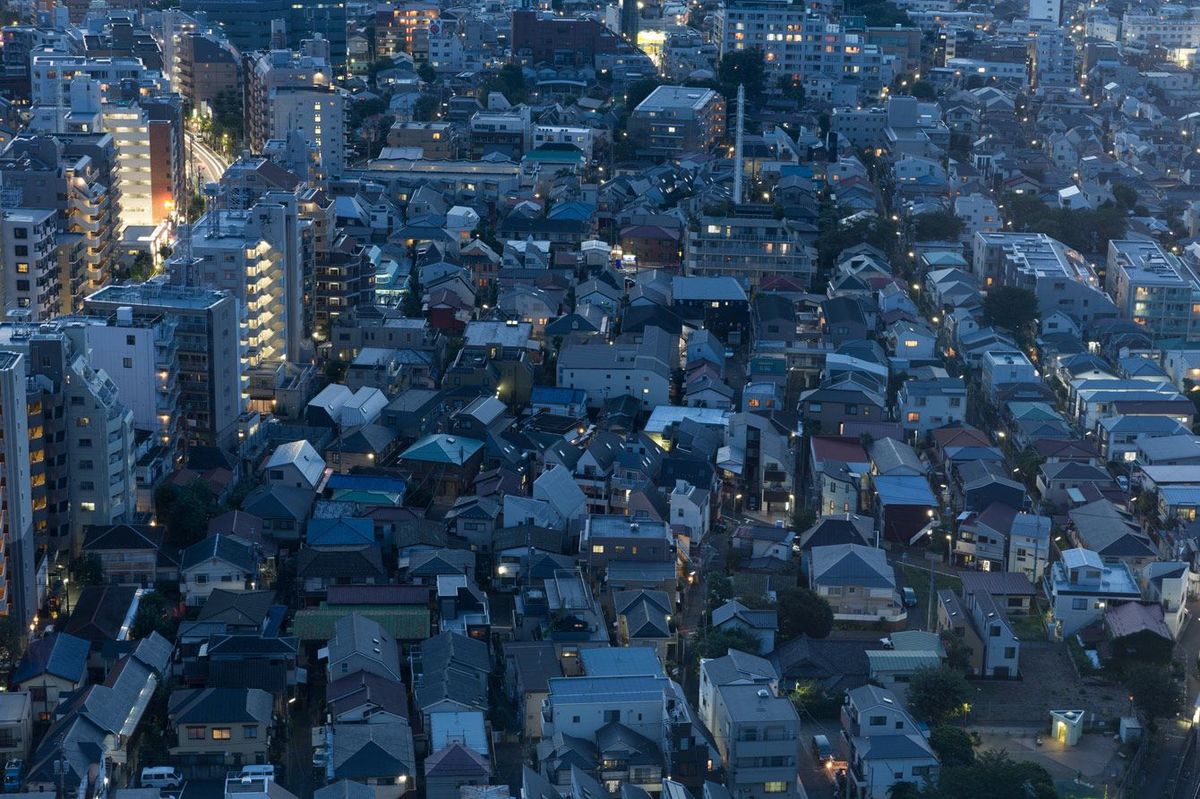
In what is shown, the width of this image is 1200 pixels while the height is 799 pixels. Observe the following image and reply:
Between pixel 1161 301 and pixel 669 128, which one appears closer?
pixel 1161 301

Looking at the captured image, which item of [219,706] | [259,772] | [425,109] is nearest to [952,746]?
[259,772]

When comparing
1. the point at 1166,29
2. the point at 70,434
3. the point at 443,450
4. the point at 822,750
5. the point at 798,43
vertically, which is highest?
the point at 1166,29

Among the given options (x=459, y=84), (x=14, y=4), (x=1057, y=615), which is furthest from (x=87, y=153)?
(x=14, y=4)

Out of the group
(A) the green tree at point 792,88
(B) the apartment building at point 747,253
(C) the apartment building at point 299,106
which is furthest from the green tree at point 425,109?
(B) the apartment building at point 747,253

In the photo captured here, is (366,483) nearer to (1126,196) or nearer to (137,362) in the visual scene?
(137,362)

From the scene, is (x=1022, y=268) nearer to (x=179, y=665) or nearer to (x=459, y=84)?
(x=179, y=665)

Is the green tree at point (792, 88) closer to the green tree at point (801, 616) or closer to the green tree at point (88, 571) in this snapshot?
the green tree at point (801, 616)
